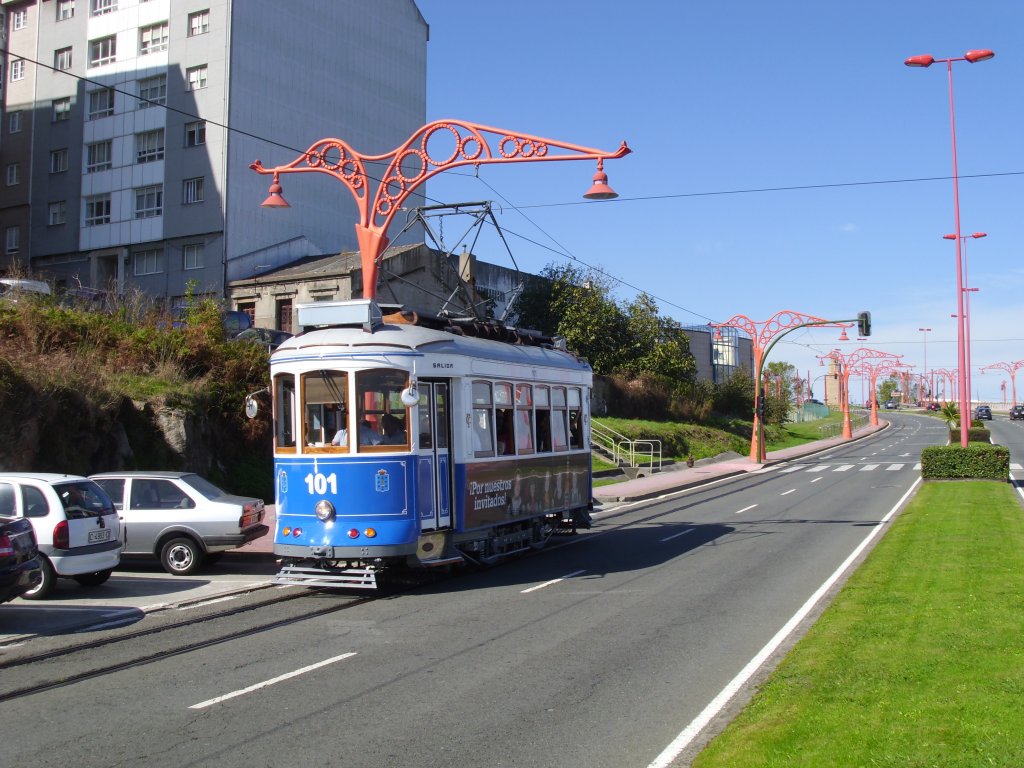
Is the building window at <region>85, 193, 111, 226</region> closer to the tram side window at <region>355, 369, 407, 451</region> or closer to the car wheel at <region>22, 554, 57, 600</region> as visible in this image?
the car wheel at <region>22, 554, 57, 600</region>

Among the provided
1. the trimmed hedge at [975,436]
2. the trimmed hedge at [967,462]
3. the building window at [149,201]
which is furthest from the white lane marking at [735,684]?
the building window at [149,201]

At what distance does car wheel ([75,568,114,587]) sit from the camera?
13328mm

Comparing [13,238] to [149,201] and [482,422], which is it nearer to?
[149,201]

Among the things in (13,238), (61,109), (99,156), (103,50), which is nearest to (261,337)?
(99,156)

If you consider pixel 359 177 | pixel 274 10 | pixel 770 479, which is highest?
pixel 274 10

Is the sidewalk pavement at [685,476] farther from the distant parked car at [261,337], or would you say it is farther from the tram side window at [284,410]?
the distant parked car at [261,337]

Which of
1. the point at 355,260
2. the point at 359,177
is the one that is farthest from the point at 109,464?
the point at 355,260

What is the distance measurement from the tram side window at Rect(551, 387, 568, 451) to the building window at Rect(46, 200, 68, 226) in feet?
132

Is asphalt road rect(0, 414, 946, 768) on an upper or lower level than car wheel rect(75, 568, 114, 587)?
lower

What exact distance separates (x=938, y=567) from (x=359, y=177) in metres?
11.5

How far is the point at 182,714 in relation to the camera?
725cm

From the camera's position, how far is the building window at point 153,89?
45812mm

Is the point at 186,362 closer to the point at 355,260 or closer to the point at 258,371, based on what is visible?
the point at 258,371

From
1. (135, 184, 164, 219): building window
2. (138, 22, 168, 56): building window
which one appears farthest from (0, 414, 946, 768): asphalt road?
(138, 22, 168, 56): building window
